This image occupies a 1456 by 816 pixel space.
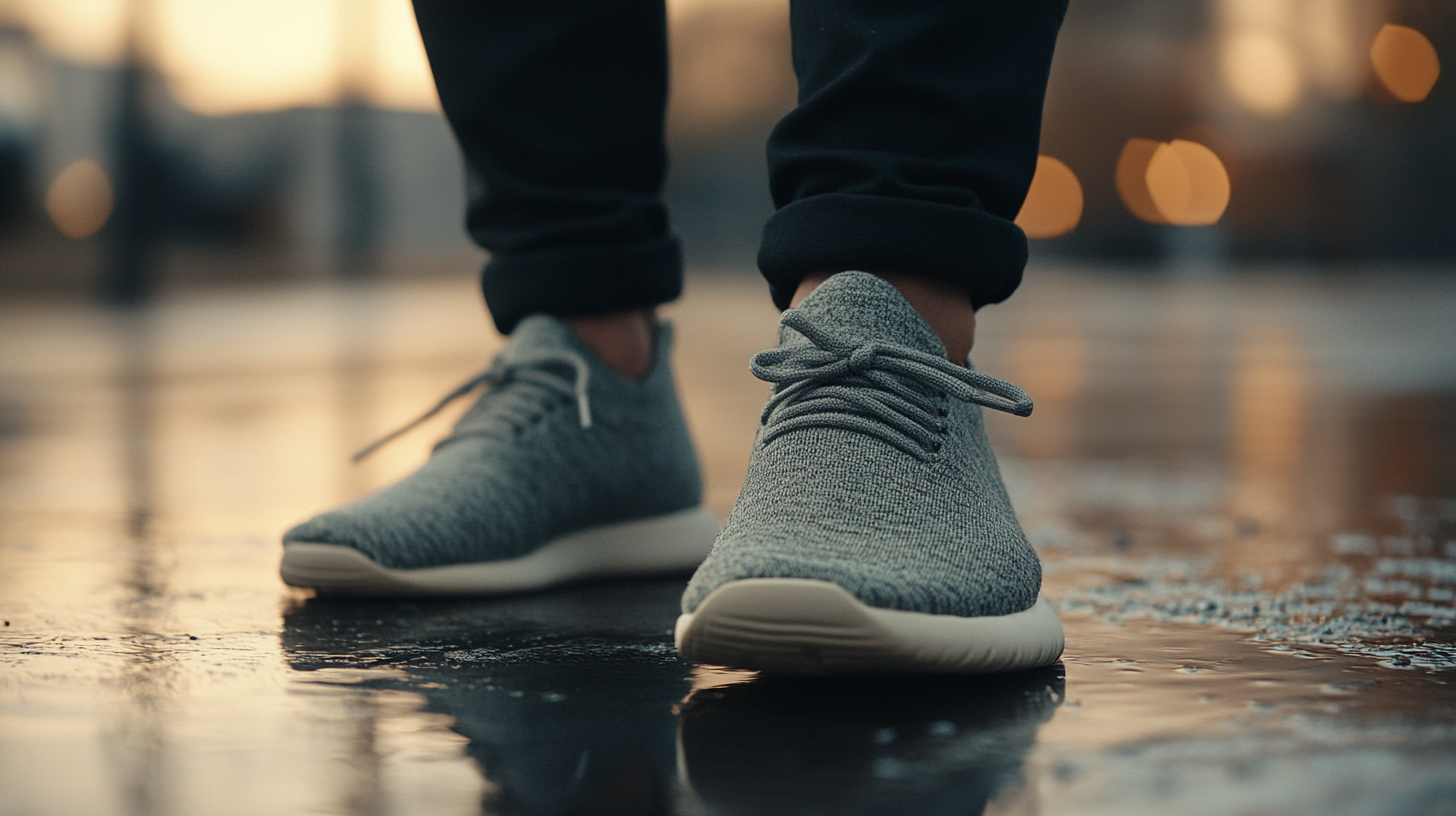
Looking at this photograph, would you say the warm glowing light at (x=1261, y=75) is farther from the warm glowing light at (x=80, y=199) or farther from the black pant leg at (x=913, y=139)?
the black pant leg at (x=913, y=139)

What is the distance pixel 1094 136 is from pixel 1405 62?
2.26m

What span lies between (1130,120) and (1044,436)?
28.8 feet

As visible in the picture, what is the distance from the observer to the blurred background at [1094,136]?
8.30 meters

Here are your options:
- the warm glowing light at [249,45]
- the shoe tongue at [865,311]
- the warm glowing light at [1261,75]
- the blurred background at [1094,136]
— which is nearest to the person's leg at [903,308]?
the shoe tongue at [865,311]

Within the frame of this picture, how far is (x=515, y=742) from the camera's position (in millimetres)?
528

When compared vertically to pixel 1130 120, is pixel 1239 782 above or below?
below

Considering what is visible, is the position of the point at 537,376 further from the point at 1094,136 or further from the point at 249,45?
the point at 1094,136

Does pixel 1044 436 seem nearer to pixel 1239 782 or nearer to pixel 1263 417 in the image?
pixel 1263 417

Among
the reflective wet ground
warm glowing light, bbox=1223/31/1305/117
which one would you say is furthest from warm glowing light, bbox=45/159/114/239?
warm glowing light, bbox=1223/31/1305/117

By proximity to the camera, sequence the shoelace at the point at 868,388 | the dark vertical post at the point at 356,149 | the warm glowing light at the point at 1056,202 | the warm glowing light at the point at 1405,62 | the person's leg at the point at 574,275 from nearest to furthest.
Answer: the shoelace at the point at 868,388, the person's leg at the point at 574,275, the dark vertical post at the point at 356,149, the warm glowing light at the point at 1405,62, the warm glowing light at the point at 1056,202

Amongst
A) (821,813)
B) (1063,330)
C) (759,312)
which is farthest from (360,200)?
(821,813)

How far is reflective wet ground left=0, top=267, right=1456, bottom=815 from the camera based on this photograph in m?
0.47

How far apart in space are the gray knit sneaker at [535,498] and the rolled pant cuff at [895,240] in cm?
26

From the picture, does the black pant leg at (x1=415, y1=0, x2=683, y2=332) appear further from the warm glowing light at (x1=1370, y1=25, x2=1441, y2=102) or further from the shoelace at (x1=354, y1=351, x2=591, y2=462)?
the warm glowing light at (x1=1370, y1=25, x2=1441, y2=102)
